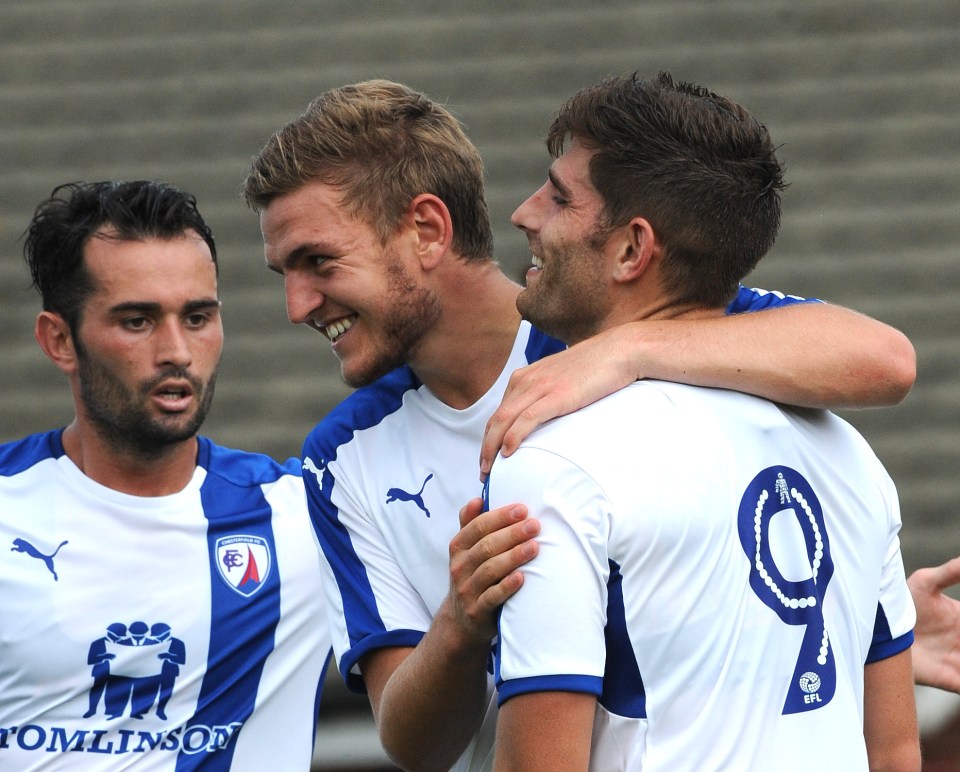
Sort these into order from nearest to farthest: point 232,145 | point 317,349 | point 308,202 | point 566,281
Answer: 1. point 566,281
2. point 308,202
3. point 317,349
4. point 232,145

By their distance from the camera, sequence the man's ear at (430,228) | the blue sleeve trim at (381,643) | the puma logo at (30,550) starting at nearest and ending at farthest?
1. the blue sleeve trim at (381,643)
2. the man's ear at (430,228)
3. the puma logo at (30,550)

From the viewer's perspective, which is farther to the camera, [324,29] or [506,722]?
[324,29]

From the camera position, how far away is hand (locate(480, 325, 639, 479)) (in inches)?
80.2

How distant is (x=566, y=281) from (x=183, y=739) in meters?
1.65

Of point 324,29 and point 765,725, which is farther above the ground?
point 324,29

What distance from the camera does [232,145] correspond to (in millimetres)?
7613

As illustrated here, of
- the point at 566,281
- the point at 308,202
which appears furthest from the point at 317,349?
the point at 566,281

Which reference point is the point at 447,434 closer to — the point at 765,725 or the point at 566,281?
the point at 566,281

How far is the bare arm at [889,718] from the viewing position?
2.37 metres

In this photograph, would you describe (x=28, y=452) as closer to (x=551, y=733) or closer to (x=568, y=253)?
(x=568, y=253)

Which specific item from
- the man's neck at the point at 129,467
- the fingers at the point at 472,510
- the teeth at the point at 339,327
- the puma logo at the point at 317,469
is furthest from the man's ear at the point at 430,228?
the man's neck at the point at 129,467

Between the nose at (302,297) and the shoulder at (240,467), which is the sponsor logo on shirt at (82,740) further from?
the nose at (302,297)

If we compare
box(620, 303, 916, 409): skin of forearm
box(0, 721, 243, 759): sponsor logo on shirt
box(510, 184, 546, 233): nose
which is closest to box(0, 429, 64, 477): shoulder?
box(0, 721, 243, 759): sponsor logo on shirt

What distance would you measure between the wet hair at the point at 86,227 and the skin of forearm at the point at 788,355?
73.9 inches
